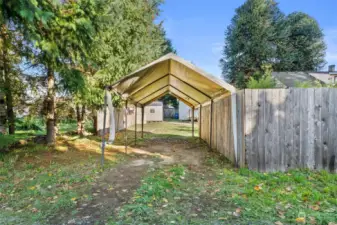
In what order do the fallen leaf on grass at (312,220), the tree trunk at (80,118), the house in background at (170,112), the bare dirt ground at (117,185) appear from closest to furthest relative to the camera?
the fallen leaf on grass at (312,220), the bare dirt ground at (117,185), the tree trunk at (80,118), the house in background at (170,112)

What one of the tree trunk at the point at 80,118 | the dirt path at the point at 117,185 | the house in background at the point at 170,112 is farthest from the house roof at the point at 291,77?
the house in background at the point at 170,112

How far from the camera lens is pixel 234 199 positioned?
299 cm

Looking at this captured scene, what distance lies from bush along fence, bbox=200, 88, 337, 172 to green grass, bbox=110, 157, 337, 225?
286mm

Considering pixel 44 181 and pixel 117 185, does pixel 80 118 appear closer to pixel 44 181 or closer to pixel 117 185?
pixel 44 181

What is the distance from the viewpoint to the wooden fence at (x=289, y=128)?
425cm

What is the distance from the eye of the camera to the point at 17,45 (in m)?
6.43

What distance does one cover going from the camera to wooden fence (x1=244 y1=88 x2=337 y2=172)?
425 cm

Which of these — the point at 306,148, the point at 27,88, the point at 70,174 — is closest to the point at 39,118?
the point at 27,88

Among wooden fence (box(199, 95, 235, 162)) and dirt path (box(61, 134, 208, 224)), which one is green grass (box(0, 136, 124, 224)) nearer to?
dirt path (box(61, 134, 208, 224))

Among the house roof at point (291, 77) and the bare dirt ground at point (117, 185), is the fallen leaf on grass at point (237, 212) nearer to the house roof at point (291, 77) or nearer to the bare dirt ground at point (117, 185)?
the bare dirt ground at point (117, 185)

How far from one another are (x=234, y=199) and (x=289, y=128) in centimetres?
213

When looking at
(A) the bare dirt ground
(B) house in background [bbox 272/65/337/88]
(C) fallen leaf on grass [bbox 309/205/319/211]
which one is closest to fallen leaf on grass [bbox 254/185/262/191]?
(C) fallen leaf on grass [bbox 309/205/319/211]

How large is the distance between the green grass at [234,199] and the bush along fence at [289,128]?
286 mm

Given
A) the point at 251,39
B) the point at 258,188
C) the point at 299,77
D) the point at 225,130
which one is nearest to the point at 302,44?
the point at 251,39
